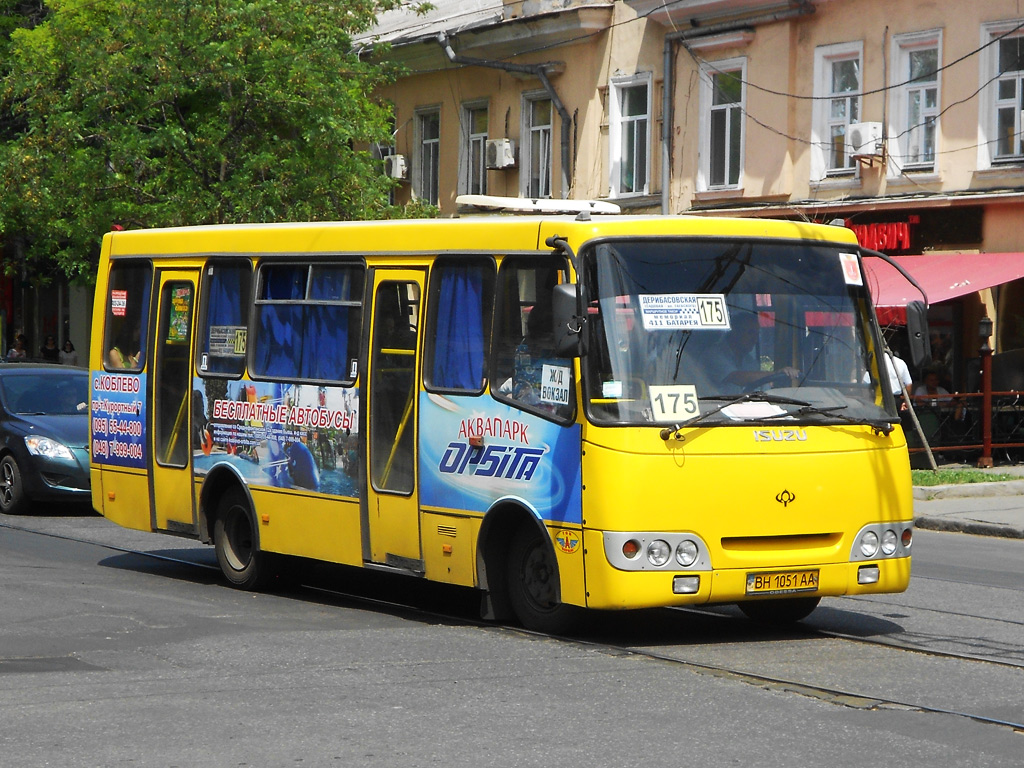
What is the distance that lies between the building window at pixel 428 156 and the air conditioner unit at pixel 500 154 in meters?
3.12

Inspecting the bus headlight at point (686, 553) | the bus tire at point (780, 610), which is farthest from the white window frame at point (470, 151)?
the bus headlight at point (686, 553)

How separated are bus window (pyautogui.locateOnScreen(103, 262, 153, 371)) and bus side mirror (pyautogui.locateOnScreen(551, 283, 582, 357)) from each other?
4.93 m

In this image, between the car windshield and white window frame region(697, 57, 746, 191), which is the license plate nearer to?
the car windshield

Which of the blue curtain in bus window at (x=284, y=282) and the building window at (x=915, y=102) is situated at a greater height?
the building window at (x=915, y=102)

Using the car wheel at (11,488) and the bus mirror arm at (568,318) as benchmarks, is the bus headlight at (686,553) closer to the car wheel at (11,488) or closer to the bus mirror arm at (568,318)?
the bus mirror arm at (568,318)

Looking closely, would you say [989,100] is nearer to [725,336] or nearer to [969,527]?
[969,527]

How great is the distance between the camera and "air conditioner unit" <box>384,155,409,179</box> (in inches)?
1352

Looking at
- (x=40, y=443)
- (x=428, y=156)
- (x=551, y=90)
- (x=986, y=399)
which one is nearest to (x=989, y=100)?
(x=986, y=399)

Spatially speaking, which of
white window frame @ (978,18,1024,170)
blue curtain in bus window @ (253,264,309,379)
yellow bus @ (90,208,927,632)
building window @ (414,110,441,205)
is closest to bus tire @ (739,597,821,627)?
yellow bus @ (90,208,927,632)

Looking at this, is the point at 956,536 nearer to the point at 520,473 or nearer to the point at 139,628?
the point at 520,473

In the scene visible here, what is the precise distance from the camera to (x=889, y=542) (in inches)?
366

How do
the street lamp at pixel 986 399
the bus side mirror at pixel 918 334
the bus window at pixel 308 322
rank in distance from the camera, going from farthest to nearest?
1. the street lamp at pixel 986 399
2. the bus window at pixel 308 322
3. the bus side mirror at pixel 918 334

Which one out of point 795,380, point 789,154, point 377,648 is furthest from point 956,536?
point 789,154

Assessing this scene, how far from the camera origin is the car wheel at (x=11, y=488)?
17.2 meters
